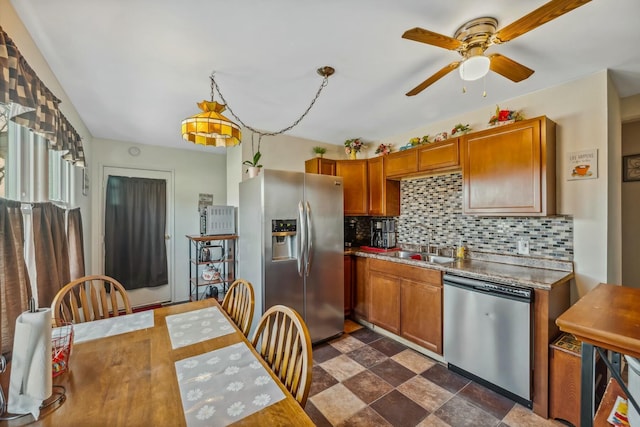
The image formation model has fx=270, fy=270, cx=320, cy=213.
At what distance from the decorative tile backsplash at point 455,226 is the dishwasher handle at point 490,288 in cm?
70

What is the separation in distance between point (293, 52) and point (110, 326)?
1978 millimetres

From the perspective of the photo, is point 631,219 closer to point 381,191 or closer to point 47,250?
point 381,191

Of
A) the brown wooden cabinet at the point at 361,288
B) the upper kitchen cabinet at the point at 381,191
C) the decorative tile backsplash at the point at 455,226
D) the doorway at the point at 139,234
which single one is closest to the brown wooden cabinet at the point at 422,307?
the brown wooden cabinet at the point at 361,288

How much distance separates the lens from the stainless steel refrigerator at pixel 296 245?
2.55 m

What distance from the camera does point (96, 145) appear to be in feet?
11.9

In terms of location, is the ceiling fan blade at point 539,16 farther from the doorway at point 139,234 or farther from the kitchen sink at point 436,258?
the doorway at point 139,234

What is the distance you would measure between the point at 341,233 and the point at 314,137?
1.47 metres

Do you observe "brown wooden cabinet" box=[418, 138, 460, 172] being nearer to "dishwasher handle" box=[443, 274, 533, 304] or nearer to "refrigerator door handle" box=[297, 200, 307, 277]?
"dishwasher handle" box=[443, 274, 533, 304]

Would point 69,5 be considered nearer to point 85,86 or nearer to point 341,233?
point 85,86

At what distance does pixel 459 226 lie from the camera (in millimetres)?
2900

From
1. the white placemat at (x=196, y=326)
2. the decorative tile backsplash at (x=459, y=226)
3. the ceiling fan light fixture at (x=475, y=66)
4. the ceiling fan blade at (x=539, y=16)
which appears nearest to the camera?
the ceiling fan blade at (x=539, y=16)

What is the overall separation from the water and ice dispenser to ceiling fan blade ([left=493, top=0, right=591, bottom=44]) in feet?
6.76

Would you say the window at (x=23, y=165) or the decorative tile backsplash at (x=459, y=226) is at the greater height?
the window at (x=23, y=165)

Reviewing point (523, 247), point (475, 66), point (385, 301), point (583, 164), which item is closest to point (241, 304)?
point (385, 301)
